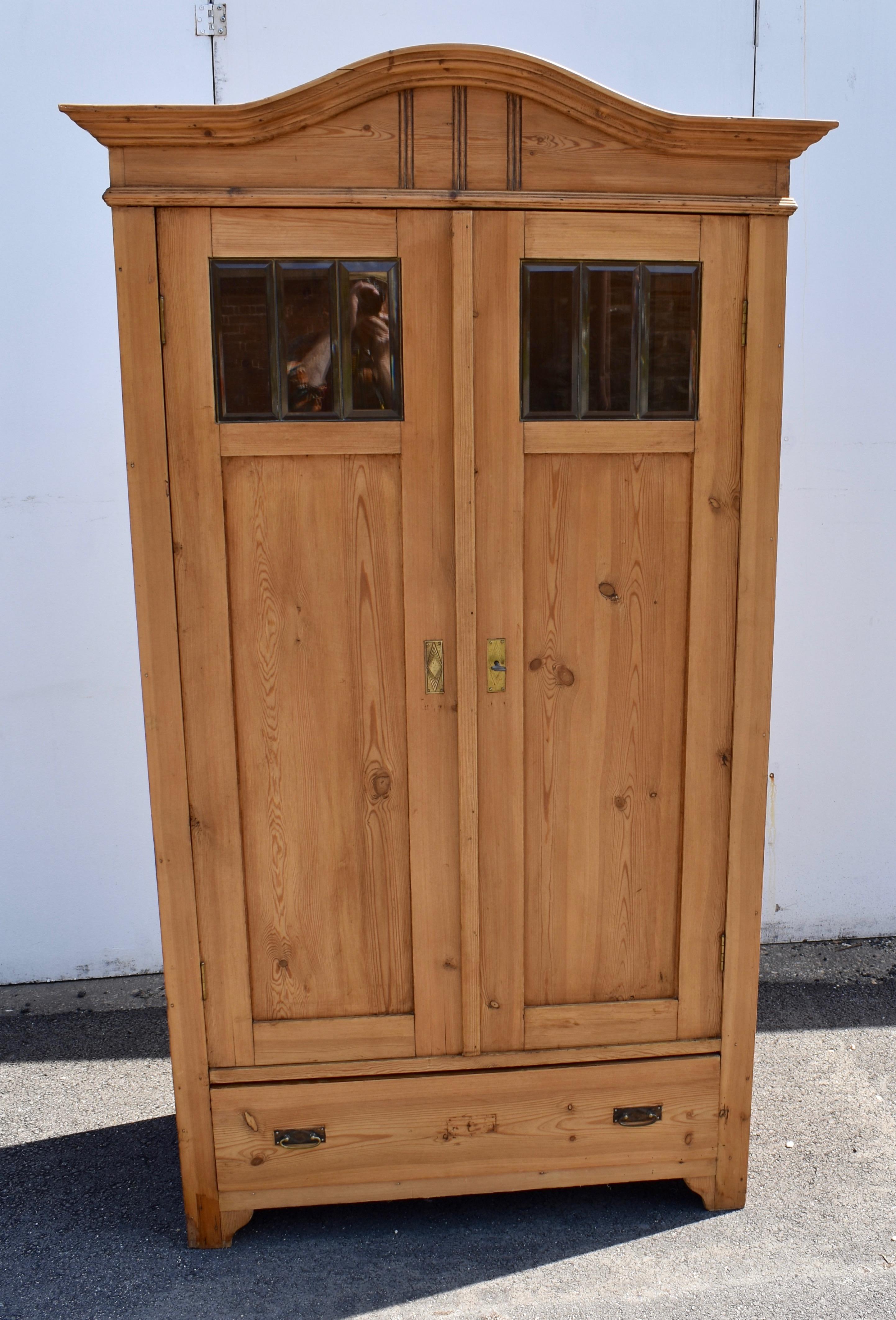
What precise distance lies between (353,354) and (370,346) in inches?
1.5

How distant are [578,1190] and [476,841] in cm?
99

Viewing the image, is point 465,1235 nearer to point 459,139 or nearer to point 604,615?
point 604,615

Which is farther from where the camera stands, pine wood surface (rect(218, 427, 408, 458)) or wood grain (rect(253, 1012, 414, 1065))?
wood grain (rect(253, 1012, 414, 1065))

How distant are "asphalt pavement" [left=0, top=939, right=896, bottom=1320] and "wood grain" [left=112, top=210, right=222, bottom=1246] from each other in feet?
0.62

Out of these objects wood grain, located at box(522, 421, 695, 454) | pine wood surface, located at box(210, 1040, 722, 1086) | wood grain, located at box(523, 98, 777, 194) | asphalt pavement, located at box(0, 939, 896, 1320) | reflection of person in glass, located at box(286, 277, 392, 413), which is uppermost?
wood grain, located at box(523, 98, 777, 194)

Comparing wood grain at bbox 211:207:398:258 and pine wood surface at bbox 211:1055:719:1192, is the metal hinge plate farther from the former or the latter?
pine wood surface at bbox 211:1055:719:1192

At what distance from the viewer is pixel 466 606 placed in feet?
6.68

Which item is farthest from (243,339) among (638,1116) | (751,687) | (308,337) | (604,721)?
(638,1116)

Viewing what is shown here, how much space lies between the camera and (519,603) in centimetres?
205

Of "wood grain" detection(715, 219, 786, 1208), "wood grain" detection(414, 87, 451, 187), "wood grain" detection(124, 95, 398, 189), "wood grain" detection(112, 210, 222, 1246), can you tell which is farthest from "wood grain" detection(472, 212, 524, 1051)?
"wood grain" detection(112, 210, 222, 1246)

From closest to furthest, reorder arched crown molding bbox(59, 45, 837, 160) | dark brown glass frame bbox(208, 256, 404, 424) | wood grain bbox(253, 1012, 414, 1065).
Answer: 1. arched crown molding bbox(59, 45, 837, 160)
2. dark brown glass frame bbox(208, 256, 404, 424)
3. wood grain bbox(253, 1012, 414, 1065)

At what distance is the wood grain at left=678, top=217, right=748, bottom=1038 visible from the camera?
201cm

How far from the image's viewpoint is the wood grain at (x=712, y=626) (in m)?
2.01

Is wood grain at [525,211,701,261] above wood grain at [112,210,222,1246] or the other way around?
above
